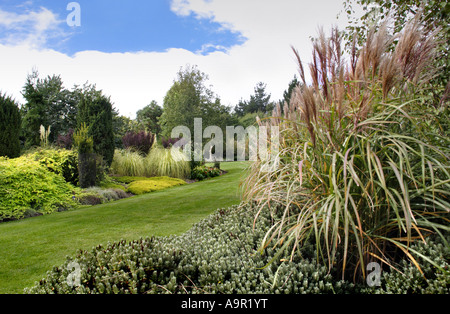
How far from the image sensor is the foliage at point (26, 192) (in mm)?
5656

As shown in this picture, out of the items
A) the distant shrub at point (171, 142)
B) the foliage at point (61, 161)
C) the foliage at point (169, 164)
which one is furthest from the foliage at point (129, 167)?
the foliage at point (61, 161)

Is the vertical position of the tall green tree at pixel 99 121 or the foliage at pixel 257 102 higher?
the foliage at pixel 257 102

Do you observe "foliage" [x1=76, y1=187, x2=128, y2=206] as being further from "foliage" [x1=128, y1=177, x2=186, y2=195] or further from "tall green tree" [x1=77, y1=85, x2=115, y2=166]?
"tall green tree" [x1=77, y1=85, x2=115, y2=166]

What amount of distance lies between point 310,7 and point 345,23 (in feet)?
7.20

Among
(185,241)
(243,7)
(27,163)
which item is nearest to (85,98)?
(27,163)

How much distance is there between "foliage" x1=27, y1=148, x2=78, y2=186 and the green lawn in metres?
2.66

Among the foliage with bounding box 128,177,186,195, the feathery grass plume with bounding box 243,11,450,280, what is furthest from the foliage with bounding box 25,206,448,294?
the foliage with bounding box 128,177,186,195

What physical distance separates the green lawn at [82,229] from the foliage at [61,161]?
2664mm

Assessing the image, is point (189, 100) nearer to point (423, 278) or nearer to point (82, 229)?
point (82, 229)

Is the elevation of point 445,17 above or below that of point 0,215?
above

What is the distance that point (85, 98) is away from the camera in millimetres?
10109
